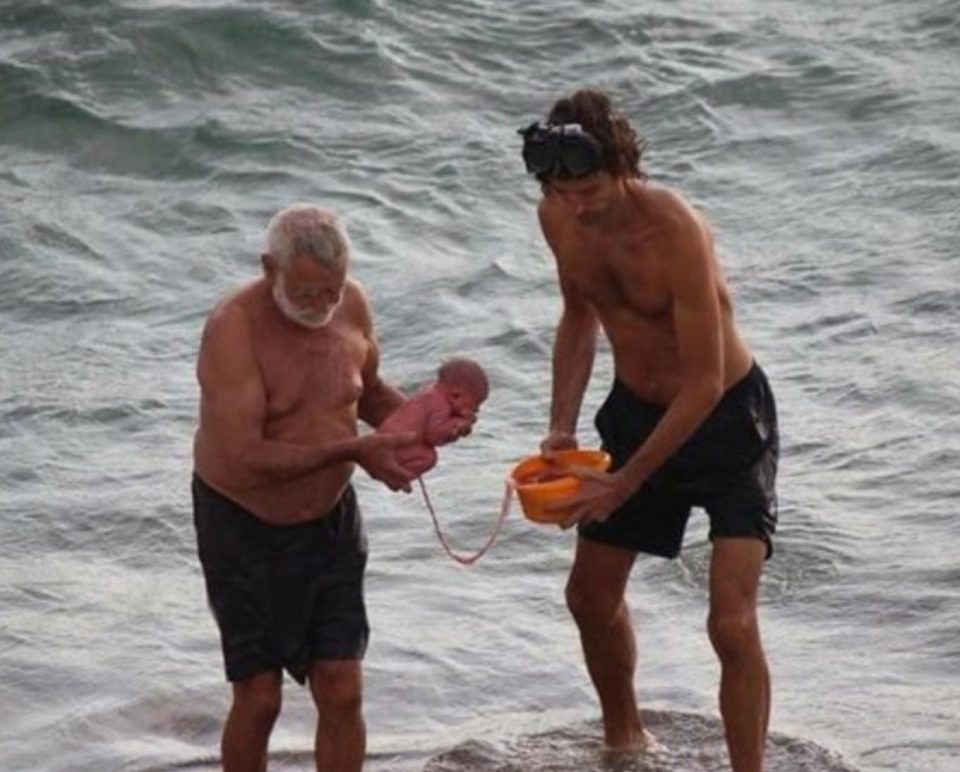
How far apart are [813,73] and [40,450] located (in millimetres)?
6912

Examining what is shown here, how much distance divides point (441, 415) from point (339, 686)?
0.69 metres

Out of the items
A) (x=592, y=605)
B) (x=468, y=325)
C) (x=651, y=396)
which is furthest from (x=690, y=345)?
(x=468, y=325)

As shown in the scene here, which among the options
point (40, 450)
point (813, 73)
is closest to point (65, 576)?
point (40, 450)

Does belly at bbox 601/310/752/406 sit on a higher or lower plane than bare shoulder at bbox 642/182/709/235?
lower

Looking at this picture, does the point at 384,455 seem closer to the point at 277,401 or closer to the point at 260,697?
the point at 277,401

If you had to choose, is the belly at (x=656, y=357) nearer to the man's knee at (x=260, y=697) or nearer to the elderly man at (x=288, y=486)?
the elderly man at (x=288, y=486)

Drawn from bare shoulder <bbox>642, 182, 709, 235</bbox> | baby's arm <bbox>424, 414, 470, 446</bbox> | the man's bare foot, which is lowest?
the man's bare foot

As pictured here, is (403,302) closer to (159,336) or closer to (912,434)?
(159,336)

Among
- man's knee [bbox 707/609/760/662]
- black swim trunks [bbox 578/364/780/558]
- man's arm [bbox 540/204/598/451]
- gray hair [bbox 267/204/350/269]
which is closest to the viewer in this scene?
gray hair [bbox 267/204/350/269]

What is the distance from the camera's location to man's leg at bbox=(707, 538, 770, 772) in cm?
671

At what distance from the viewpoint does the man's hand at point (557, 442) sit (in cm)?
687

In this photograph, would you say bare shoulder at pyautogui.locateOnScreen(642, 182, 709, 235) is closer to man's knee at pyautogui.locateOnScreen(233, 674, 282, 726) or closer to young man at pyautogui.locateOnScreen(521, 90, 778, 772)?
young man at pyautogui.locateOnScreen(521, 90, 778, 772)

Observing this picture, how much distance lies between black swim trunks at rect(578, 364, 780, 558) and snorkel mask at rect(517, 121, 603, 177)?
0.73m

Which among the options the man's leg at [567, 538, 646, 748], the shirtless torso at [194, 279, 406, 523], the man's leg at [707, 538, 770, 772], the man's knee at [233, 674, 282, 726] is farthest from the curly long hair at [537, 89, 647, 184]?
the man's knee at [233, 674, 282, 726]
